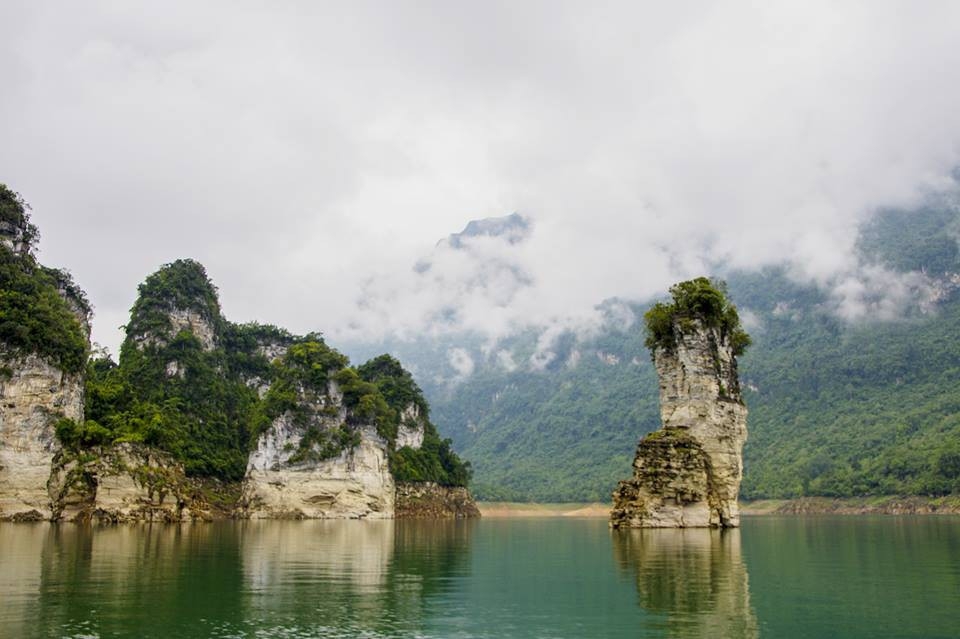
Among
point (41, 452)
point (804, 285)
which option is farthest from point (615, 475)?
point (41, 452)

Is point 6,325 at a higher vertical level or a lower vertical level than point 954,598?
higher

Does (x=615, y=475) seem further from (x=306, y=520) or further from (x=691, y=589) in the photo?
(x=691, y=589)

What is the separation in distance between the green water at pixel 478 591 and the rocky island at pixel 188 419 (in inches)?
1045

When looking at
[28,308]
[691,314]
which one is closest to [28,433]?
[28,308]

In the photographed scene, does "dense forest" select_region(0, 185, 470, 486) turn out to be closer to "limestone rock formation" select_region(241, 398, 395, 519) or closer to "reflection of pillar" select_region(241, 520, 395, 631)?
"limestone rock formation" select_region(241, 398, 395, 519)

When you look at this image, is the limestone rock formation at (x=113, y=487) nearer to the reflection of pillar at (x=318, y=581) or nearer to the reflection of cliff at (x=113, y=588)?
the reflection of cliff at (x=113, y=588)

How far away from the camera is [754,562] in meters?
31.7

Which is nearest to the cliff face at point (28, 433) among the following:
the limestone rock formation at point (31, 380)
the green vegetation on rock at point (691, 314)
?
the limestone rock formation at point (31, 380)

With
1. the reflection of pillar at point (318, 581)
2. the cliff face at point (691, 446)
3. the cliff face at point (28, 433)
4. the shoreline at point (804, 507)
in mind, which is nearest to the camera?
the reflection of pillar at point (318, 581)

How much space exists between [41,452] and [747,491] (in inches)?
3730

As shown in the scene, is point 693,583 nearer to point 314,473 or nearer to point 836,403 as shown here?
point 314,473

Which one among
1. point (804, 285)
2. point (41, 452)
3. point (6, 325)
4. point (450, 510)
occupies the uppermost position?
point (804, 285)

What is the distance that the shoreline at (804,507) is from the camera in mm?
97062

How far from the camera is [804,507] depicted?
112 m
